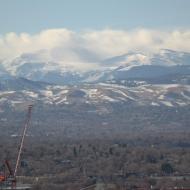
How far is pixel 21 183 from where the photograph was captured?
105 m

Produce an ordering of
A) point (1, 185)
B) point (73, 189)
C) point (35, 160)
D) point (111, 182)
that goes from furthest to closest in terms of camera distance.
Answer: point (35, 160), point (111, 182), point (73, 189), point (1, 185)

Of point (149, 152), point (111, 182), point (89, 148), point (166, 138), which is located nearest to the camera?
point (111, 182)

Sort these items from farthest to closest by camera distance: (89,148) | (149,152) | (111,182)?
(89,148) → (149,152) → (111,182)

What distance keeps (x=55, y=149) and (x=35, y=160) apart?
1817cm

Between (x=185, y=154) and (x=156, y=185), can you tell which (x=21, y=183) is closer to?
(x=156, y=185)

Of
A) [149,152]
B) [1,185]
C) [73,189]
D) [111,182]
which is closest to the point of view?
[1,185]

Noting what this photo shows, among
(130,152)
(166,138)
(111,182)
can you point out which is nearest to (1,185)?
(111,182)

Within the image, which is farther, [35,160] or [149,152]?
[149,152]

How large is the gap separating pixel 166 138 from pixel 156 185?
8551 centimetres

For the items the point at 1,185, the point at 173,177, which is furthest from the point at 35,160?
the point at 1,185

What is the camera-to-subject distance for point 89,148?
150500 millimetres

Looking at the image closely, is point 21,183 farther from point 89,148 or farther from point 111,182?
point 89,148

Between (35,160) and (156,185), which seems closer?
(156,185)

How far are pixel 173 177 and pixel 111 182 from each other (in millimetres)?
11033
